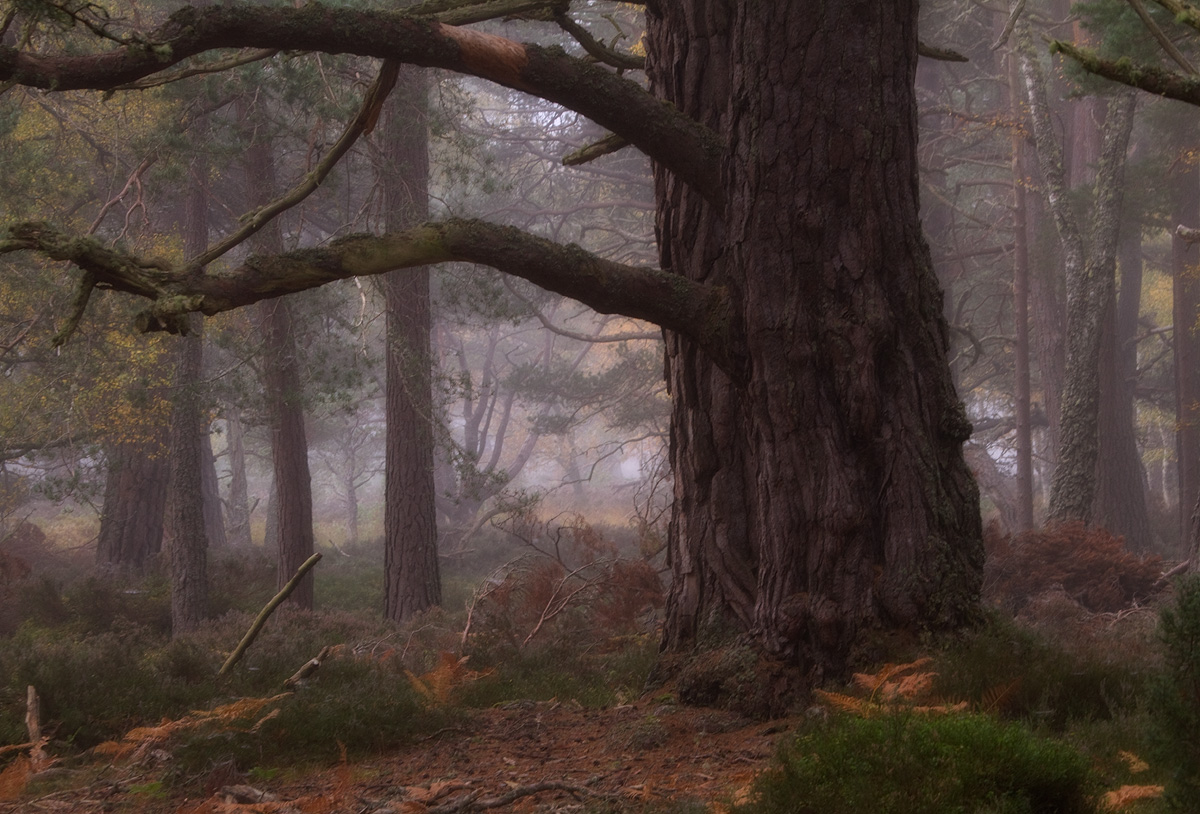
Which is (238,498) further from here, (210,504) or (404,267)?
(404,267)

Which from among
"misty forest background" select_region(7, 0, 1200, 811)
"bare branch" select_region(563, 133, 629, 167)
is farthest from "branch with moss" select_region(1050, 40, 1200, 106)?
"bare branch" select_region(563, 133, 629, 167)

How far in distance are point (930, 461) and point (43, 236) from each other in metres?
4.43

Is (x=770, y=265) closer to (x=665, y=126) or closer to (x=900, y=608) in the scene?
(x=665, y=126)

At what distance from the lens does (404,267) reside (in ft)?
15.7

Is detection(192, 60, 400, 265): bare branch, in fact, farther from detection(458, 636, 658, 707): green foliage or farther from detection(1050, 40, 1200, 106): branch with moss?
detection(1050, 40, 1200, 106): branch with moss

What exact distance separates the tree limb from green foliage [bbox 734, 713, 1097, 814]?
3109 millimetres

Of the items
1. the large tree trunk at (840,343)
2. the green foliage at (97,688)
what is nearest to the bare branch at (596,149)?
the large tree trunk at (840,343)

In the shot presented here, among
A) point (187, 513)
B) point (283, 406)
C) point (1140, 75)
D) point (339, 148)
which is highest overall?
point (339, 148)

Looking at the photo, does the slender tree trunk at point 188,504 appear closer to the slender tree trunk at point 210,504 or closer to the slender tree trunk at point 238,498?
the slender tree trunk at point 210,504

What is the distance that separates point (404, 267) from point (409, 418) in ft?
27.5

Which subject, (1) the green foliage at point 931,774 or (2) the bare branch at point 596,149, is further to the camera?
(2) the bare branch at point 596,149

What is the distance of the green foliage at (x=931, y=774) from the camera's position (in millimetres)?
2875

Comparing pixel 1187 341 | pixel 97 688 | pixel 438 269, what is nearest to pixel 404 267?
pixel 97 688

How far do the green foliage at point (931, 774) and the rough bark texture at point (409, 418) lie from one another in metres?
9.88
